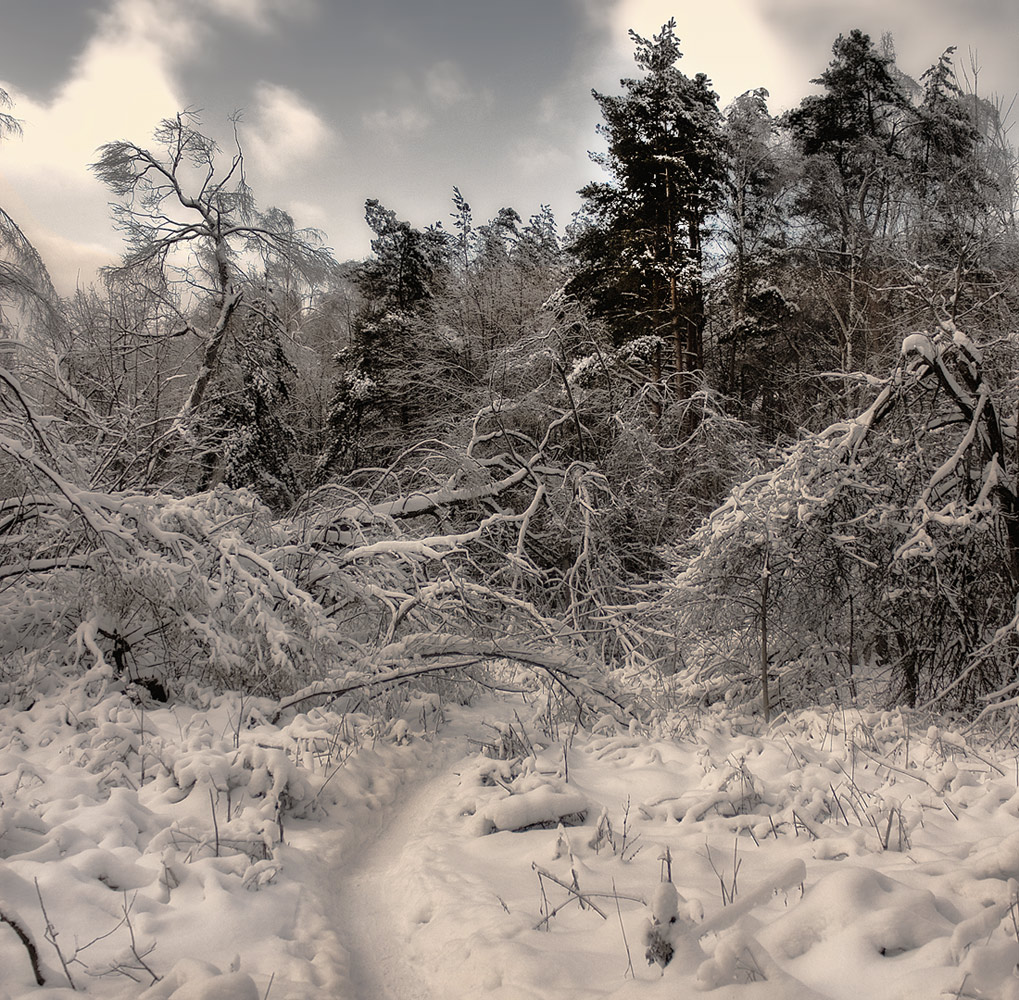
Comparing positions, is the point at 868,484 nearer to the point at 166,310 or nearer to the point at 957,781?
the point at 957,781

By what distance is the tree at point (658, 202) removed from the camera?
1605 centimetres

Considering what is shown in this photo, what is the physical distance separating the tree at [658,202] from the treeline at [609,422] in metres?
0.10

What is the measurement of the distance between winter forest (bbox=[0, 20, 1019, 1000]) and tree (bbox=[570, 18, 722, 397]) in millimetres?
3671

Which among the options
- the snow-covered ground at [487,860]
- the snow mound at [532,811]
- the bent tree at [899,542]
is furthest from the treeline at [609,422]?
the snow mound at [532,811]

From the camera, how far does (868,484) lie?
19.6ft

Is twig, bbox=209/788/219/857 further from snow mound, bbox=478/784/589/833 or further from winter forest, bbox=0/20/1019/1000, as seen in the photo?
snow mound, bbox=478/784/589/833

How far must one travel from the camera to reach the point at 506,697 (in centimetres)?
700

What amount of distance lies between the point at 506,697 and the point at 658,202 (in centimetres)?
1425

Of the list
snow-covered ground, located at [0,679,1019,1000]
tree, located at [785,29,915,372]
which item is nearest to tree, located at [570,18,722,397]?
tree, located at [785,29,915,372]

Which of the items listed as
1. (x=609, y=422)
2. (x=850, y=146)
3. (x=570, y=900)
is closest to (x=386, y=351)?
(x=609, y=422)

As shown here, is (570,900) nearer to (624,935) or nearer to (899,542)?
(624,935)

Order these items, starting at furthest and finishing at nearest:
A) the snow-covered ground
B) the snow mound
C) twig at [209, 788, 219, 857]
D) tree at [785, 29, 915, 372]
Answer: tree at [785, 29, 915, 372] < the snow mound < twig at [209, 788, 219, 857] < the snow-covered ground

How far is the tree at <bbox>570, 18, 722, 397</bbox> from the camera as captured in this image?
52.6 feet

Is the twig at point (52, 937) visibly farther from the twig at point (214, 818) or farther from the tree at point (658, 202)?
the tree at point (658, 202)
